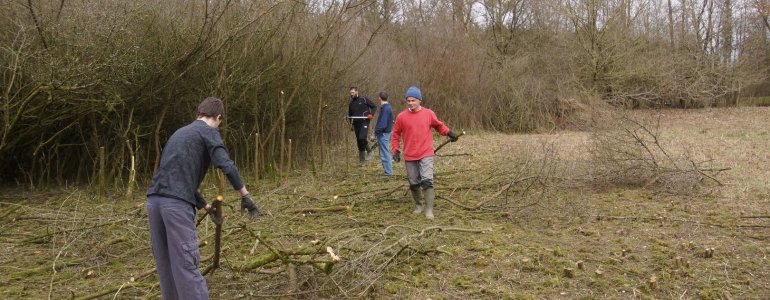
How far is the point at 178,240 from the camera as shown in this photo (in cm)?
375

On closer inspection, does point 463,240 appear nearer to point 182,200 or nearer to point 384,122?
point 182,200

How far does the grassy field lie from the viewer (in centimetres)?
461

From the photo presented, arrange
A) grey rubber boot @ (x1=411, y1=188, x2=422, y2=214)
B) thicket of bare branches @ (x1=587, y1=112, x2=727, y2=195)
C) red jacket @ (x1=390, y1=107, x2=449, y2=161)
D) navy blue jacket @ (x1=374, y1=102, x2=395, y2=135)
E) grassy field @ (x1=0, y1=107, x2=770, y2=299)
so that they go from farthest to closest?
navy blue jacket @ (x1=374, y1=102, x2=395, y2=135) → thicket of bare branches @ (x1=587, y1=112, x2=727, y2=195) → grey rubber boot @ (x1=411, y1=188, x2=422, y2=214) → red jacket @ (x1=390, y1=107, x2=449, y2=161) → grassy field @ (x1=0, y1=107, x2=770, y2=299)

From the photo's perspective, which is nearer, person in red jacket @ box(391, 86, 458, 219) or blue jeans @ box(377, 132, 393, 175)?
person in red jacket @ box(391, 86, 458, 219)

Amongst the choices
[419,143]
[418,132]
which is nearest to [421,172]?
[419,143]

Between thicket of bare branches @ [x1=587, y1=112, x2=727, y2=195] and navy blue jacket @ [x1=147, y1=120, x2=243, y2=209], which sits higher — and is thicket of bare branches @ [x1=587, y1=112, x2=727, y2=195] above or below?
below

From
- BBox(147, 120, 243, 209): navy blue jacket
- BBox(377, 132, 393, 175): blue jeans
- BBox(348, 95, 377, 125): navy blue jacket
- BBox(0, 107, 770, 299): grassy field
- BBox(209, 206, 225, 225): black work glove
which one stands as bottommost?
BBox(0, 107, 770, 299): grassy field

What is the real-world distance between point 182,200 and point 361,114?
316 inches

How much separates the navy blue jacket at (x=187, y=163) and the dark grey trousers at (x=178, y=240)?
2.4 inches

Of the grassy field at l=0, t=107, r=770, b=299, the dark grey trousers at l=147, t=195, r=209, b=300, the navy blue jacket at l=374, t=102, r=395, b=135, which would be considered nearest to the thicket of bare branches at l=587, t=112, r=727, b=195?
the grassy field at l=0, t=107, r=770, b=299

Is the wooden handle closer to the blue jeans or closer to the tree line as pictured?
the tree line

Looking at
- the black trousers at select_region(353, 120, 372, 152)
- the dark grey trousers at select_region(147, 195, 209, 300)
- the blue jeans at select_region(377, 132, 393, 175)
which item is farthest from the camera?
the black trousers at select_region(353, 120, 372, 152)

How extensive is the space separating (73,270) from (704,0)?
31.3 m

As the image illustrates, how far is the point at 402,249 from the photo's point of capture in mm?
5230
